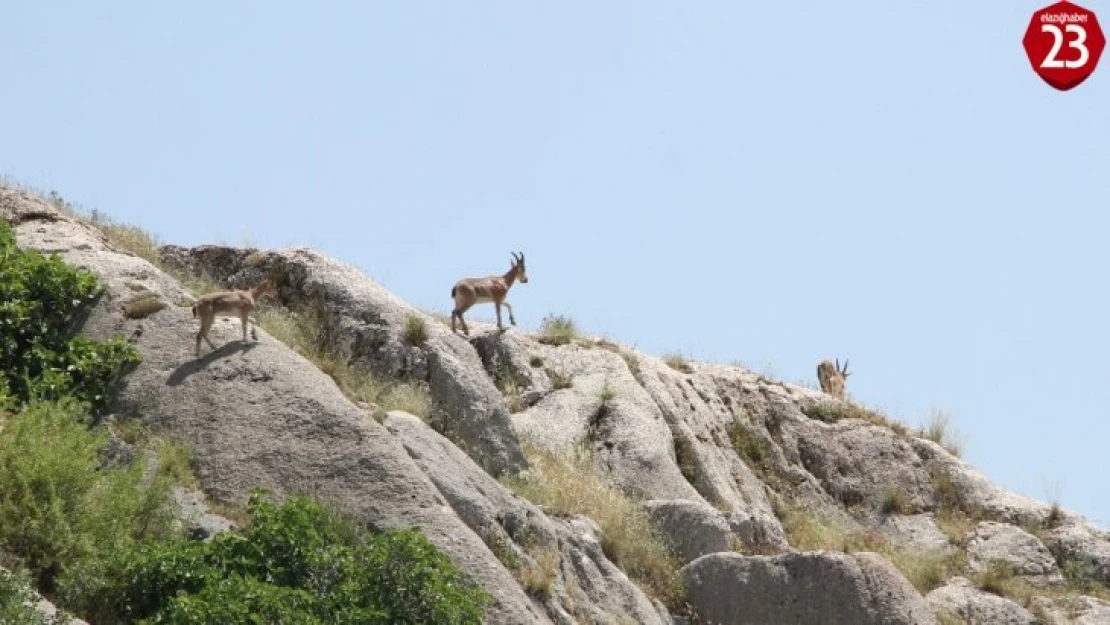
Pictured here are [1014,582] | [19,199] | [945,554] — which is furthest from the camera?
[945,554]

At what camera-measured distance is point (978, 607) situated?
88.9 ft

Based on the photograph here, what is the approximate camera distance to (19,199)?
26.7m

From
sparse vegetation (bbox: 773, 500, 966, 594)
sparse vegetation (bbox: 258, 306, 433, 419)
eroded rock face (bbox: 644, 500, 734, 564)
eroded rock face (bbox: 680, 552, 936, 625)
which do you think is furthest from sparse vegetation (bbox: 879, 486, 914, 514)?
sparse vegetation (bbox: 258, 306, 433, 419)

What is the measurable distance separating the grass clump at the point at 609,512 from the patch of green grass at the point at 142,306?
538cm

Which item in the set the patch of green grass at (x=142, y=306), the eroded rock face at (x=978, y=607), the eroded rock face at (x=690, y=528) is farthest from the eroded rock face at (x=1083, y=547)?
the patch of green grass at (x=142, y=306)

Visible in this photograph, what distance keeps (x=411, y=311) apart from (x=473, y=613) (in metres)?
9.82

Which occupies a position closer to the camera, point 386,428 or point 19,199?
point 386,428

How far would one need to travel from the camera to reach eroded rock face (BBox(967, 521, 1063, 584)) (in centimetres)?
3006

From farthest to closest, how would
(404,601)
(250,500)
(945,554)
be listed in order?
(945,554), (250,500), (404,601)

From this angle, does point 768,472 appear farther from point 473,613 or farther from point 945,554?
point 473,613

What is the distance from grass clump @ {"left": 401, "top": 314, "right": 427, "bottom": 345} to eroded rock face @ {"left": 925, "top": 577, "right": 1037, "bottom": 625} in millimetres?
8424

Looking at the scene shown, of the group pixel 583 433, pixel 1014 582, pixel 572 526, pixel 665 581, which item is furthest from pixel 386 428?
pixel 1014 582

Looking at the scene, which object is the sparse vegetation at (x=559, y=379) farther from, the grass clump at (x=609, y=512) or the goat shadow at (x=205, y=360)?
the goat shadow at (x=205, y=360)

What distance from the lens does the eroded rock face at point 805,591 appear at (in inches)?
927
